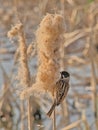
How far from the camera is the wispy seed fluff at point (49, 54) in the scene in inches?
48.4

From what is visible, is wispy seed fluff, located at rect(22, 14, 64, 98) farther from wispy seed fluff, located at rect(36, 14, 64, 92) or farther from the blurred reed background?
the blurred reed background

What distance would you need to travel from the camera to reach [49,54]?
1231 mm

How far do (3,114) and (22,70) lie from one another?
8.23 feet

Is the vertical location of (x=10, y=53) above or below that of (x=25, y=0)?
below

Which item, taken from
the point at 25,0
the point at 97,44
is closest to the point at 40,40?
the point at 97,44

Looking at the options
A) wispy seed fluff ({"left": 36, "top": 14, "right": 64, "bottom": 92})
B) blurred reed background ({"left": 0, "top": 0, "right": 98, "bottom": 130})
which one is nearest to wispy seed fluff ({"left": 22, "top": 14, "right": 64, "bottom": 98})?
wispy seed fluff ({"left": 36, "top": 14, "right": 64, "bottom": 92})

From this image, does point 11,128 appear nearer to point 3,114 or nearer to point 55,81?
point 3,114

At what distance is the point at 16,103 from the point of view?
381 centimetres

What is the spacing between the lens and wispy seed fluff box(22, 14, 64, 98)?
1229 millimetres

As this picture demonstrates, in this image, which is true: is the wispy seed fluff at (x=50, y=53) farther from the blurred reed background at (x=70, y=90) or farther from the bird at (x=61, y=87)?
the blurred reed background at (x=70, y=90)

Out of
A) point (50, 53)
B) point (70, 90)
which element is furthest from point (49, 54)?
point (70, 90)

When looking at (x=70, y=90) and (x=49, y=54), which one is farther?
(x=70, y=90)

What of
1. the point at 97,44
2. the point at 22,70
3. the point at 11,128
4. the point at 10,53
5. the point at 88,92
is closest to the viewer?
the point at 22,70

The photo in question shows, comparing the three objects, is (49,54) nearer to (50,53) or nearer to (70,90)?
(50,53)
